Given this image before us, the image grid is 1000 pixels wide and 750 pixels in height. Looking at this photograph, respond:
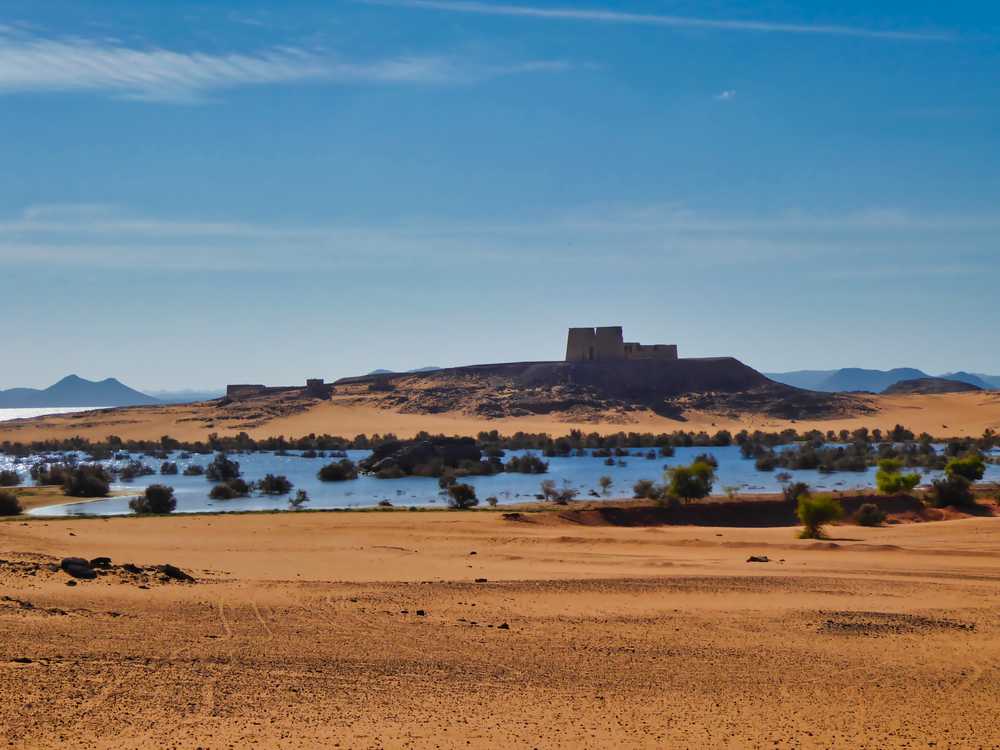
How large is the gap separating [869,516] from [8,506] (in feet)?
77.6

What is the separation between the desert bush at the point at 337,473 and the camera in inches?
1777

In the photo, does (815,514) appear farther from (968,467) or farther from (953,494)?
(968,467)

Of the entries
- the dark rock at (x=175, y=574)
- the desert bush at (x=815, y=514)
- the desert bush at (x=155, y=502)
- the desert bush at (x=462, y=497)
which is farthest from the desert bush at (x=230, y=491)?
the dark rock at (x=175, y=574)

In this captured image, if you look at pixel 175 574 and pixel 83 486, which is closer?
pixel 175 574

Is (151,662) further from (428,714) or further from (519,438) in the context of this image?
(519,438)

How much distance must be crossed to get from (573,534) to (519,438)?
43.3 metres

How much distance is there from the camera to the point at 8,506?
94.9ft

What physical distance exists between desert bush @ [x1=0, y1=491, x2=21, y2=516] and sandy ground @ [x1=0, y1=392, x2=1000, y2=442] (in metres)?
46.7

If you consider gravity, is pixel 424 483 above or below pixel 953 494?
below

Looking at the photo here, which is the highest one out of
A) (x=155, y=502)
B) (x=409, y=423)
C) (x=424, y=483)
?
(x=409, y=423)

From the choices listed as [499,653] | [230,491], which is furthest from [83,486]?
[499,653]

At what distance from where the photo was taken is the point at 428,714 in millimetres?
8969

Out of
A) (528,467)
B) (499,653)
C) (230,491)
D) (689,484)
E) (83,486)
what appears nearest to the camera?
(499,653)

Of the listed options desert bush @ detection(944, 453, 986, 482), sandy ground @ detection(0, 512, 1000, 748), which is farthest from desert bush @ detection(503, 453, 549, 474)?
sandy ground @ detection(0, 512, 1000, 748)
